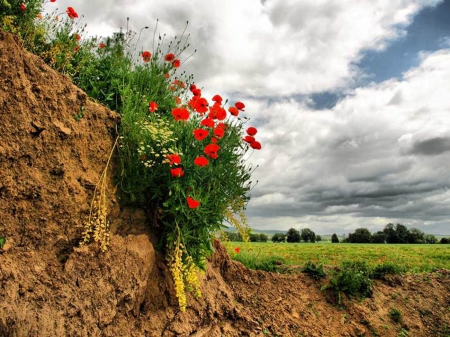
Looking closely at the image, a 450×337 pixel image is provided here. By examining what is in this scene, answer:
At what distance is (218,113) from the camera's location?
4.52 m

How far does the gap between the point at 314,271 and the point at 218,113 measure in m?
3.91

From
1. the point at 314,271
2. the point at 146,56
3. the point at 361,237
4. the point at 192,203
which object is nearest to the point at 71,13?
the point at 146,56

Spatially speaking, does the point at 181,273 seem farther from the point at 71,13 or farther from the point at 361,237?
the point at 361,237

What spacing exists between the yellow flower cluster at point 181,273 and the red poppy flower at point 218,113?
1684 mm

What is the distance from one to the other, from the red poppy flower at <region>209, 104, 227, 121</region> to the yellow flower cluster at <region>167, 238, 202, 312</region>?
1684mm

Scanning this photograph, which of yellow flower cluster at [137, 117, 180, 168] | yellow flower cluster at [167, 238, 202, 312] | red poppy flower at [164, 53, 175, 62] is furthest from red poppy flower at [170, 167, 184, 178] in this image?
red poppy flower at [164, 53, 175, 62]

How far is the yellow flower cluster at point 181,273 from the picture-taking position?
391 centimetres

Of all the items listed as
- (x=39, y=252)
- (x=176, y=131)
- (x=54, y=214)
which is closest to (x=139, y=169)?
(x=176, y=131)

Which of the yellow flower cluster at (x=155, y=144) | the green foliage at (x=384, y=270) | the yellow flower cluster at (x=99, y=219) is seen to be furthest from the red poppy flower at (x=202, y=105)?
the green foliage at (x=384, y=270)

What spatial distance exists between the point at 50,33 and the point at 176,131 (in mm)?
2676

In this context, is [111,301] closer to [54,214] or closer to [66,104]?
[54,214]

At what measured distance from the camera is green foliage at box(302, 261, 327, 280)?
21.7 feet

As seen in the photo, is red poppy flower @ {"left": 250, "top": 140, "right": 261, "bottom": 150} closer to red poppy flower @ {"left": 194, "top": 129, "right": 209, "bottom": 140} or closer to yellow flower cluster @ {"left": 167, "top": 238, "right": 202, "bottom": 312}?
red poppy flower @ {"left": 194, "top": 129, "right": 209, "bottom": 140}

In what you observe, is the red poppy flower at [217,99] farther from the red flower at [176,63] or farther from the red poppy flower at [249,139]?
the red flower at [176,63]
